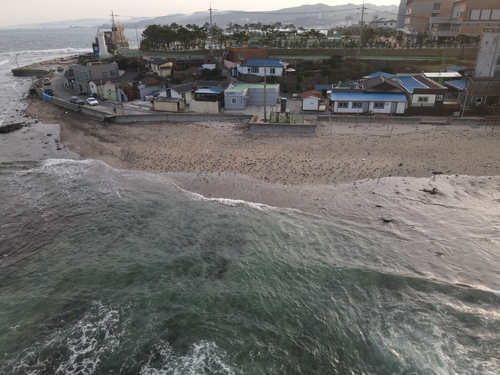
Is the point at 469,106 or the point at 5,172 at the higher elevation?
the point at 469,106

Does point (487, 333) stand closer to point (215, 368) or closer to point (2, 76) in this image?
point (215, 368)

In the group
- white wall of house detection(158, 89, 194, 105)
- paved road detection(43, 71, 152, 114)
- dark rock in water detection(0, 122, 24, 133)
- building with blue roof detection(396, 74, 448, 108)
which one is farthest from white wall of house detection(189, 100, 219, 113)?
building with blue roof detection(396, 74, 448, 108)

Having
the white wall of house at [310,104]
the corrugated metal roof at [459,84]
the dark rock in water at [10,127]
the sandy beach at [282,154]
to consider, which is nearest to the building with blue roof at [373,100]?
the white wall of house at [310,104]

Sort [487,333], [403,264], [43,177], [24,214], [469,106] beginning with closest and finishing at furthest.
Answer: [487,333] → [403,264] → [24,214] → [43,177] → [469,106]

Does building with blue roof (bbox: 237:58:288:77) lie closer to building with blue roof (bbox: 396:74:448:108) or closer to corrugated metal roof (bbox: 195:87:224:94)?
corrugated metal roof (bbox: 195:87:224:94)

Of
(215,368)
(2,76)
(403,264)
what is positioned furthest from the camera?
(2,76)

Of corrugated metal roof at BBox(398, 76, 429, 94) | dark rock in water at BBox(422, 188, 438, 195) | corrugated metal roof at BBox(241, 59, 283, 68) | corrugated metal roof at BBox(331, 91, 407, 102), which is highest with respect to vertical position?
corrugated metal roof at BBox(241, 59, 283, 68)

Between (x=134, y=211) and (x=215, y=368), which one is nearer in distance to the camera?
(x=215, y=368)

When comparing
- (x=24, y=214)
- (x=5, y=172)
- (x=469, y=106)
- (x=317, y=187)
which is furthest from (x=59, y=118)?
(x=469, y=106)

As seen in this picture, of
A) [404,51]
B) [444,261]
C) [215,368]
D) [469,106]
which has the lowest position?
[215,368]
